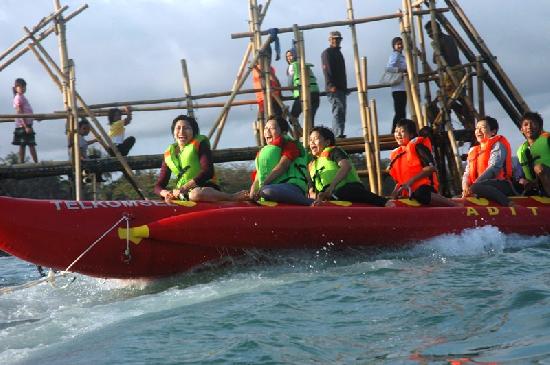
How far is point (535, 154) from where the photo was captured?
1120 centimetres

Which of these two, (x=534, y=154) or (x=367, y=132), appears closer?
(x=534, y=154)

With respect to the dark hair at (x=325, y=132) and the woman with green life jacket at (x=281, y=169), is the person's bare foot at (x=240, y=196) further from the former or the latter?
the dark hair at (x=325, y=132)

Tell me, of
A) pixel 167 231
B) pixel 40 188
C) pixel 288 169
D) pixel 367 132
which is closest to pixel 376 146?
pixel 367 132

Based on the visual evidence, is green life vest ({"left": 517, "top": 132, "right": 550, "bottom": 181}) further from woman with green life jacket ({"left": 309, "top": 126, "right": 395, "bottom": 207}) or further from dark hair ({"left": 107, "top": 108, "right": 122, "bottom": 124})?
dark hair ({"left": 107, "top": 108, "right": 122, "bottom": 124})

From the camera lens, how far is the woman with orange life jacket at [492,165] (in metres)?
10.8

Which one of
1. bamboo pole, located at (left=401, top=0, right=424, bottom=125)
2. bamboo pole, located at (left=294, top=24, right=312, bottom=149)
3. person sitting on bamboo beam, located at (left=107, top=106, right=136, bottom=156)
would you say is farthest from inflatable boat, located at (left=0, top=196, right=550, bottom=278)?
person sitting on bamboo beam, located at (left=107, top=106, right=136, bottom=156)

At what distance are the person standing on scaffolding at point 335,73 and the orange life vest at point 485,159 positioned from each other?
309cm

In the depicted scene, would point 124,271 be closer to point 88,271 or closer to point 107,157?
point 88,271

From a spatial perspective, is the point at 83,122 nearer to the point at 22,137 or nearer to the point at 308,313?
the point at 22,137

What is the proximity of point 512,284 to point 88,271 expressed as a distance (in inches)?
149

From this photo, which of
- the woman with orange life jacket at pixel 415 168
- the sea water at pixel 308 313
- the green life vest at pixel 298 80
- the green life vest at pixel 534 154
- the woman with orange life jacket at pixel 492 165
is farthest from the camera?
the green life vest at pixel 298 80

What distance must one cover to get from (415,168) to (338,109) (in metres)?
3.54

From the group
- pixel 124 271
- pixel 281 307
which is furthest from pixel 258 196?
pixel 281 307

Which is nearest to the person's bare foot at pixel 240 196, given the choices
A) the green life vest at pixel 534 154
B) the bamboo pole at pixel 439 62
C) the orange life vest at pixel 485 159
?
the orange life vest at pixel 485 159
